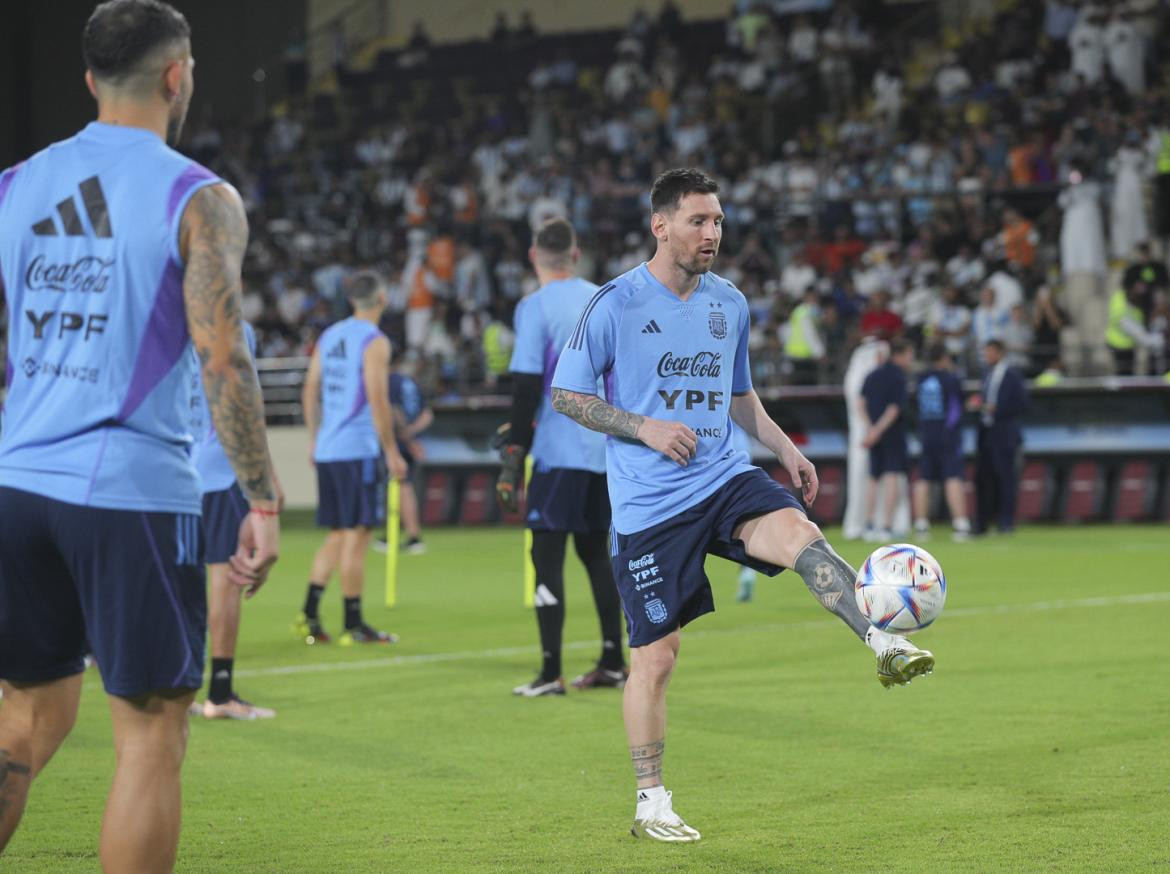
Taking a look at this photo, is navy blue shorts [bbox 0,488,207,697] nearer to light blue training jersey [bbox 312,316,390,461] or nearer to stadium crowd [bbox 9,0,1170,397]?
light blue training jersey [bbox 312,316,390,461]

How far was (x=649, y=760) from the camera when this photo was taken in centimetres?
578

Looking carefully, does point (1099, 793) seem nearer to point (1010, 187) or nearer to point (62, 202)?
point (62, 202)

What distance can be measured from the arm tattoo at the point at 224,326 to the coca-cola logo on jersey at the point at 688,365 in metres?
Answer: 2.22

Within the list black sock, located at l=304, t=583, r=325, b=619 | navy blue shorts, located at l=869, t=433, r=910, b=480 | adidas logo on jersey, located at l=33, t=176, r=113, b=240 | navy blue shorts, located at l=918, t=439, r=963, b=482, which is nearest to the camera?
adidas logo on jersey, located at l=33, t=176, r=113, b=240

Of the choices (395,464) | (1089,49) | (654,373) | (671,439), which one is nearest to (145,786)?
(671,439)

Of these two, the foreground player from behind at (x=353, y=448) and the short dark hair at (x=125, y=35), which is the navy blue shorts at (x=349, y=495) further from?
the short dark hair at (x=125, y=35)

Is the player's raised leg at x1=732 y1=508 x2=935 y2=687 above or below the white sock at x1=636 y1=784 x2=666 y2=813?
above

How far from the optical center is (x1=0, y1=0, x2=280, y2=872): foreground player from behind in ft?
12.6

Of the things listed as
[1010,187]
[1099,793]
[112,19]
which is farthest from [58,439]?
[1010,187]

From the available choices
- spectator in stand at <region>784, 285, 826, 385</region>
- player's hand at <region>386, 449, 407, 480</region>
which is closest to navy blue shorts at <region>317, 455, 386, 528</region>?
player's hand at <region>386, 449, 407, 480</region>

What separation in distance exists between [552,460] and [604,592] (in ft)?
2.67

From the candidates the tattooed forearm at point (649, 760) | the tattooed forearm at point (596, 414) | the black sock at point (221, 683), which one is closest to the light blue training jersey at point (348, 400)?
the black sock at point (221, 683)

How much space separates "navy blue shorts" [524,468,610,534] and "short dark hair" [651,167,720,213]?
3.20m

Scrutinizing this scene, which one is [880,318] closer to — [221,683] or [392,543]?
[392,543]
